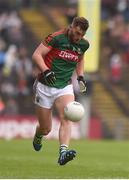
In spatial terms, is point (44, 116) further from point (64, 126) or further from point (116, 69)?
point (116, 69)

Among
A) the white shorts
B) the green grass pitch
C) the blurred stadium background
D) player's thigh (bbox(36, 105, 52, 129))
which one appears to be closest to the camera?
the green grass pitch

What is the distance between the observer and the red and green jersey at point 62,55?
1290 centimetres

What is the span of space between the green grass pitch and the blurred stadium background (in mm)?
4525

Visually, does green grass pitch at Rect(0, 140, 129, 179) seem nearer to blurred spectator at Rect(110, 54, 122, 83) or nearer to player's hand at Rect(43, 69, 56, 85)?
player's hand at Rect(43, 69, 56, 85)

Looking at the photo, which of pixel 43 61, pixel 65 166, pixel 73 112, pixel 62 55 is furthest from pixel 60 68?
pixel 65 166

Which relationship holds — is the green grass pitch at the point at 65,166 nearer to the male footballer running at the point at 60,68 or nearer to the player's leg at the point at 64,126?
the player's leg at the point at 64,126

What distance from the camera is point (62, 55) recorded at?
1300cm

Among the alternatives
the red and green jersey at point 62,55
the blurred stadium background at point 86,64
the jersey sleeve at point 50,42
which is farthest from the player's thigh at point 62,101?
the blurred stadium background at point 86,64

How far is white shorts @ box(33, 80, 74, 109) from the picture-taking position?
43.2 ft

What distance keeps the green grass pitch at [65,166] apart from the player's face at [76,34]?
2.07 m

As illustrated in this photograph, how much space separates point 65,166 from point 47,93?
171cm

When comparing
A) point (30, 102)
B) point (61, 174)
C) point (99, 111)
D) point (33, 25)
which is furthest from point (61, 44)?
point (33, 25)

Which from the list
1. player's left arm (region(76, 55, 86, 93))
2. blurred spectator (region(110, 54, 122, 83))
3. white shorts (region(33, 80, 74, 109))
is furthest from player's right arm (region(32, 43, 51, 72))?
blurred spectator (region(110, 54, 122, 83))

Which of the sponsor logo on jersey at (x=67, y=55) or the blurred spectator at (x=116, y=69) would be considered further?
the blurred spectator at (x=116, y=69)
